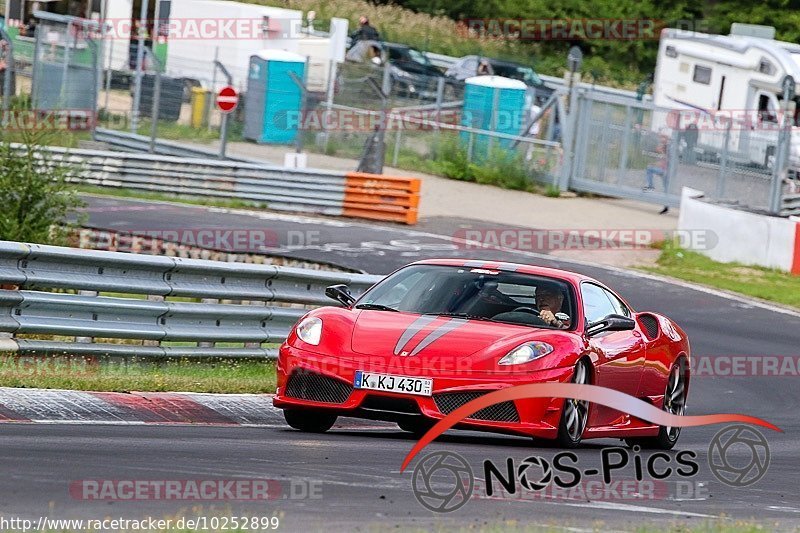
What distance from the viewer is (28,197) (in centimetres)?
1650

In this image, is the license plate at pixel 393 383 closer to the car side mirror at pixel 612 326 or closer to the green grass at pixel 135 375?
the car side mirror at pixel 612 326

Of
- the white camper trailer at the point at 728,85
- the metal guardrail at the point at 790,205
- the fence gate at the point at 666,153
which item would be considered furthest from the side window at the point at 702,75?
the metal guardrail at the point at 790,205

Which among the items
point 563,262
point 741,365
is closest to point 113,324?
point 741,365

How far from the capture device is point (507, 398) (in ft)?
29.9

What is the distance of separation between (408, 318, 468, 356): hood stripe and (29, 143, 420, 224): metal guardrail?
Result: 1727 cm

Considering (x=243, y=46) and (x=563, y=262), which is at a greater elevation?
(x=243, y=46)

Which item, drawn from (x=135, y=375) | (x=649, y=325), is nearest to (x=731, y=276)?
(x=649, y=325)

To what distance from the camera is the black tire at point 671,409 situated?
11.0m

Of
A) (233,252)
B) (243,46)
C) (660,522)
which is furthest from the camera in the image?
(243,46)

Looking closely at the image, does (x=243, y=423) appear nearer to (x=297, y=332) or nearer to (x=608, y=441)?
(x=297, y=332)

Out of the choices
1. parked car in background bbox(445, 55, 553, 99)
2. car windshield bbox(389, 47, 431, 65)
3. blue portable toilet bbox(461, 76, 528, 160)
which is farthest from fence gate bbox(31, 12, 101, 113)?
car windshield bbox(389, 47, 431, 65)

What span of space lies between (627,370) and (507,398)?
1655 millimetres

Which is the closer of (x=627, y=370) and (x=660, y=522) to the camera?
(x=660, y=522)

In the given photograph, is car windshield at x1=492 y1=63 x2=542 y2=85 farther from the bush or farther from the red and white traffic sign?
the bush
